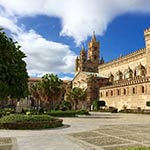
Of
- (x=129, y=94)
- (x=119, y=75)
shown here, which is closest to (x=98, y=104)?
(x=129, y=94)

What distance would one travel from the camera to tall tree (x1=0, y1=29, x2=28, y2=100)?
1180 inches

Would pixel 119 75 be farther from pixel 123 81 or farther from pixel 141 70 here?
pixel 141 70

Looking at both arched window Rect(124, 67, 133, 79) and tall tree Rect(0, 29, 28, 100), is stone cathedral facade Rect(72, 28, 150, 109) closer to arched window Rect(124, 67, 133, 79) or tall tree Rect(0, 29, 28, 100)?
arched window Rect(124, 67, 133, 79)

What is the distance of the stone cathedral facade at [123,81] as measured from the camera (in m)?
69.3

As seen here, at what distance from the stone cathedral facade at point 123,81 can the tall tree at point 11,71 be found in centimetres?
4030

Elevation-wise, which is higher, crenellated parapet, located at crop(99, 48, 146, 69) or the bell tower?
the bell tower

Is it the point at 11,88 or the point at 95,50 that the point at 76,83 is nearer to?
the point at 95,50

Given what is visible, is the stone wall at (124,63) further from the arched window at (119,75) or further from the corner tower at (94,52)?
the corner tower at (94,52)

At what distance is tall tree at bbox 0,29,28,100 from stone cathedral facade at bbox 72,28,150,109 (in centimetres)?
4030

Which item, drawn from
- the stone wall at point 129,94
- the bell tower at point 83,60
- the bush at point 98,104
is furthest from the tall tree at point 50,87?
the bell tower at point 83,60

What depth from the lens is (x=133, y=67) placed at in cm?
8562

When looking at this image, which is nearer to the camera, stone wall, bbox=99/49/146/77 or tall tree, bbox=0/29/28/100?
tall tree, bbox=0/29/28/100

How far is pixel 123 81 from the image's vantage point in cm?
8225

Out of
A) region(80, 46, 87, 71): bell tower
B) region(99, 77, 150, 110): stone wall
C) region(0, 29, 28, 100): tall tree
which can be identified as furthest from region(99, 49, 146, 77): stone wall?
region(0, 29, 28, 100): tall tree
